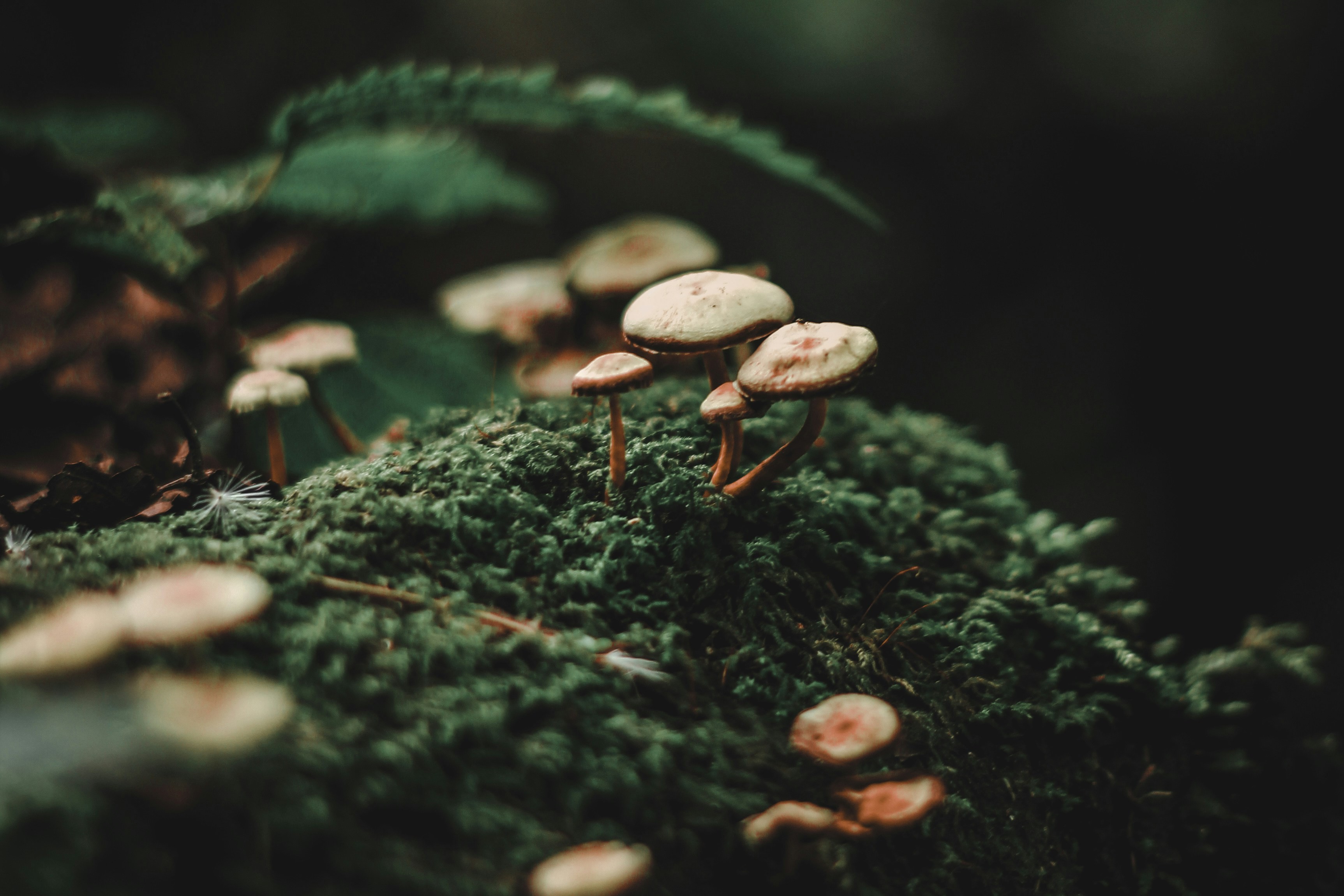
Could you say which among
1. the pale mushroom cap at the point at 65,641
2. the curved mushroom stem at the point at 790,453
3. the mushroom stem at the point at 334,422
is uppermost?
the mushroom stem at the point at 334,422

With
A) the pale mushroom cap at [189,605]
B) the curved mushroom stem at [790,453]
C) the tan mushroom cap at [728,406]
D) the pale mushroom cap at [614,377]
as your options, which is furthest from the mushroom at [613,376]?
the pale mushroom cap at [189,605]

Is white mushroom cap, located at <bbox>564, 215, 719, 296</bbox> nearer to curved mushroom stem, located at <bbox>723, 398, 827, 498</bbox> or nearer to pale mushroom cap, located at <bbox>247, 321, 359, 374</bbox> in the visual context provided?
pale mushroom cap, located at <bbox>247, 321, 359, 374</bbox>

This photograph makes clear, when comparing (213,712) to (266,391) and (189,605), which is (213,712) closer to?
(189,605)

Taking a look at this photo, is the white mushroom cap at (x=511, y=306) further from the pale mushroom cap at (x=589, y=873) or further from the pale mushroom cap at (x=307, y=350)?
the pale mushroom cap at (x=589, y=873)

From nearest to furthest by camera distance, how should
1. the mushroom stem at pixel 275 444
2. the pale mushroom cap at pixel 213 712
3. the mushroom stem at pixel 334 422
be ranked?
the pale mushroom cap at pixel 213 712 → the mushroom stem at pixel 275 444 → the mushroom stem at pixel 334 422

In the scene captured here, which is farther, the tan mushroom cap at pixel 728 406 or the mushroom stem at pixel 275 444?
the mushroom stem at pixel 275 444

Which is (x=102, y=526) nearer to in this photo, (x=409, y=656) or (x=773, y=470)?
(x=409, y=656)

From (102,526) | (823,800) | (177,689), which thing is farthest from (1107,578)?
(102,526)

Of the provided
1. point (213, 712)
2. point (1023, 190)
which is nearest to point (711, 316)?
point (213, 712)

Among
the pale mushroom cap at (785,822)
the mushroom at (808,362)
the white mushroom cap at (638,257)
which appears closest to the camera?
the pale mushroom cap at (785,822)
